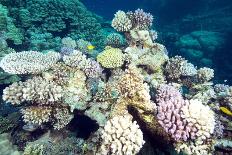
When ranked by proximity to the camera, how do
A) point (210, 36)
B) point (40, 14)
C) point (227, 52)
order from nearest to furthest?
point (40, 14) → point (227, 52) → point (210, 36)

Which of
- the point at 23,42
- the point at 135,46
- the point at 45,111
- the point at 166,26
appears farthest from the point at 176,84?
the point at 166,26

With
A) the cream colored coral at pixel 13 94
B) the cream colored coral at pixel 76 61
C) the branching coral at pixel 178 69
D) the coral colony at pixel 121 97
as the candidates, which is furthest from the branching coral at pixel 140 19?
the cream colored coral at pixel 13 94

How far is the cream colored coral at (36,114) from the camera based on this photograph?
19.4ft

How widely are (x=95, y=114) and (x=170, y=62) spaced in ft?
9.66

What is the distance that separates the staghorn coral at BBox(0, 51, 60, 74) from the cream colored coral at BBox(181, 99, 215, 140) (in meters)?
3.59

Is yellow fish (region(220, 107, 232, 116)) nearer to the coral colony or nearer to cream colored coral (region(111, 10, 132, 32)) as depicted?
the coral colony

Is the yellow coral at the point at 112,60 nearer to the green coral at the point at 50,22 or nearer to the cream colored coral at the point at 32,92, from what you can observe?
the cream colored coral at the point at 32,92

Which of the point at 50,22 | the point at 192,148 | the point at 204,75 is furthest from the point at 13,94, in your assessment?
the point at 50,22

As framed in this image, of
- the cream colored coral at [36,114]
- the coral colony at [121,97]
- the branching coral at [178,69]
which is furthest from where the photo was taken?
the branching coral at [178,69]

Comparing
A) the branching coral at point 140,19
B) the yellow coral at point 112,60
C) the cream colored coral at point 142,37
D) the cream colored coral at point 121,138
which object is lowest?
the cream colored coral at point 121,138

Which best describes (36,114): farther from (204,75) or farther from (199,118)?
(204,75)

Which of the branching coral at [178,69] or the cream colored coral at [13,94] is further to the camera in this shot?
the branching coral at [178,69]

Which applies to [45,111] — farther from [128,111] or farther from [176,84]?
[176,84]

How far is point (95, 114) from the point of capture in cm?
608
